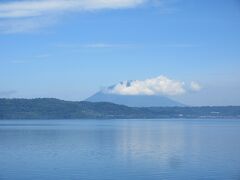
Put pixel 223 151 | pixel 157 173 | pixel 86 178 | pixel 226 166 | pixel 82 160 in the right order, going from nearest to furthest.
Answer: pixel 86 178, pixel 157 173, pixel 226 166, pixel 82 160, pixel 223 151

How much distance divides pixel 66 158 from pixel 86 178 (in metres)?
8.60

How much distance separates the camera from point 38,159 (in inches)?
1228

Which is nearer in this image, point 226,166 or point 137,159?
point 226,166

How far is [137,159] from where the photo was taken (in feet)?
101

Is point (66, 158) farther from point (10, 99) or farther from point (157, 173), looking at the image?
point (10, 99)

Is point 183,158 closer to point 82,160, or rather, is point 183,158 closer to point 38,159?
point 82,160

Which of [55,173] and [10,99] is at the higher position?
[10,99]

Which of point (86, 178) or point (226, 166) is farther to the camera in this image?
point (226, 166)

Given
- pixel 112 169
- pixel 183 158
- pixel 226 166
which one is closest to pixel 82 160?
pixel 112 169

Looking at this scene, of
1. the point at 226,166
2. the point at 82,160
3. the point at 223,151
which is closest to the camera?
the point at 226,166

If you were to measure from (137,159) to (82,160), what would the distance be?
11.3 ft

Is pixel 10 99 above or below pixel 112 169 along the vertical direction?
above

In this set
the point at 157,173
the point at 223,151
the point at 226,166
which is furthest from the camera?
the point at 223,151

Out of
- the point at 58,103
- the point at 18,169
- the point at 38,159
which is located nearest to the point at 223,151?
the point at 38,159
